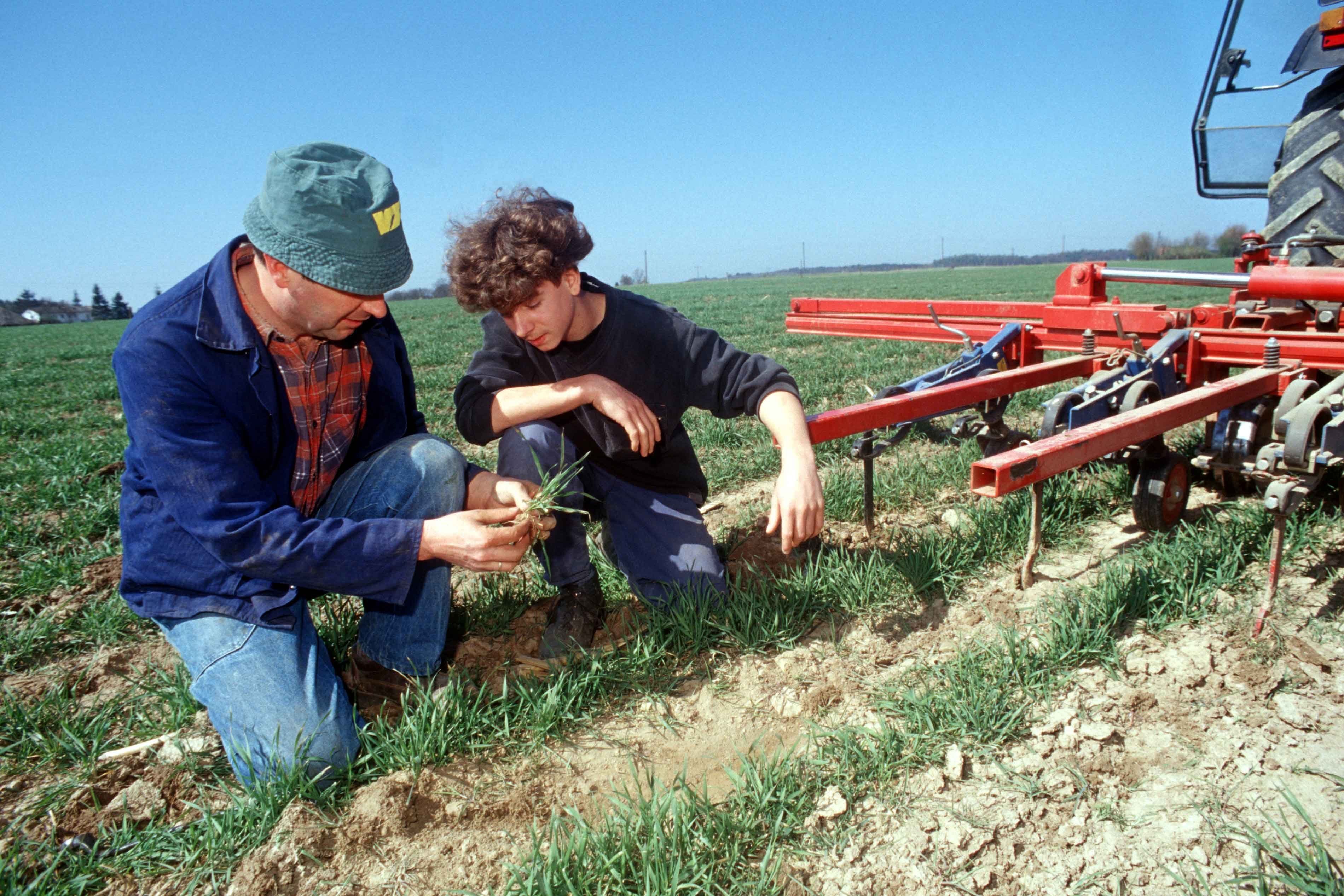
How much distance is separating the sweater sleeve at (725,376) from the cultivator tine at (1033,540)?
82cm

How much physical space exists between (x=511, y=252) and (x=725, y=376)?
827mm

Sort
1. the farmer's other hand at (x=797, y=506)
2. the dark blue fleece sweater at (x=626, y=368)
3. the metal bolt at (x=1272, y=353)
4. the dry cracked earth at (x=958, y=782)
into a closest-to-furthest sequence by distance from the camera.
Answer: the dry cracked earth at (x=958, y=782) → the farmer's other hand at (x=797, y=506) → the dark blue fleece sweater at (x=626, y=368) → the metal bolt at (x=1272, y=353)

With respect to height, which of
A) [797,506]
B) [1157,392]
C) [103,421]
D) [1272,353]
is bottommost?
[103,421]

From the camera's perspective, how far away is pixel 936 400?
10.3 feet

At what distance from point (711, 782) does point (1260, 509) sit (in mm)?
2631

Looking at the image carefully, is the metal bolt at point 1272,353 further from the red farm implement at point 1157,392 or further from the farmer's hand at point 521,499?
the farmer's hand at point 521,499

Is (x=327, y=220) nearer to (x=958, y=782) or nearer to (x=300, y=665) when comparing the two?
(x=300, y=665)

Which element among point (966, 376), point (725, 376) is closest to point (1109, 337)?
point (966, 376)

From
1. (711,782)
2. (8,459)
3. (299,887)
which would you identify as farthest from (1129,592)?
(8,459)

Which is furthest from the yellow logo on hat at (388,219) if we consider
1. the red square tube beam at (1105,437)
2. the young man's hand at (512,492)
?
the red square tube beam at (1105,437)

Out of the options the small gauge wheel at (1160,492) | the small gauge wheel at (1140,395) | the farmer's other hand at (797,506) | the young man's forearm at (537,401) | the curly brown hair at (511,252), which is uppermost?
the curly brown hair at (511,252)

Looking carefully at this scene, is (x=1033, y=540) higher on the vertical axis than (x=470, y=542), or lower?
lower

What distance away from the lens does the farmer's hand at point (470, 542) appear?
82.7 inches

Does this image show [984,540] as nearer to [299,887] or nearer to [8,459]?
[299,887]
